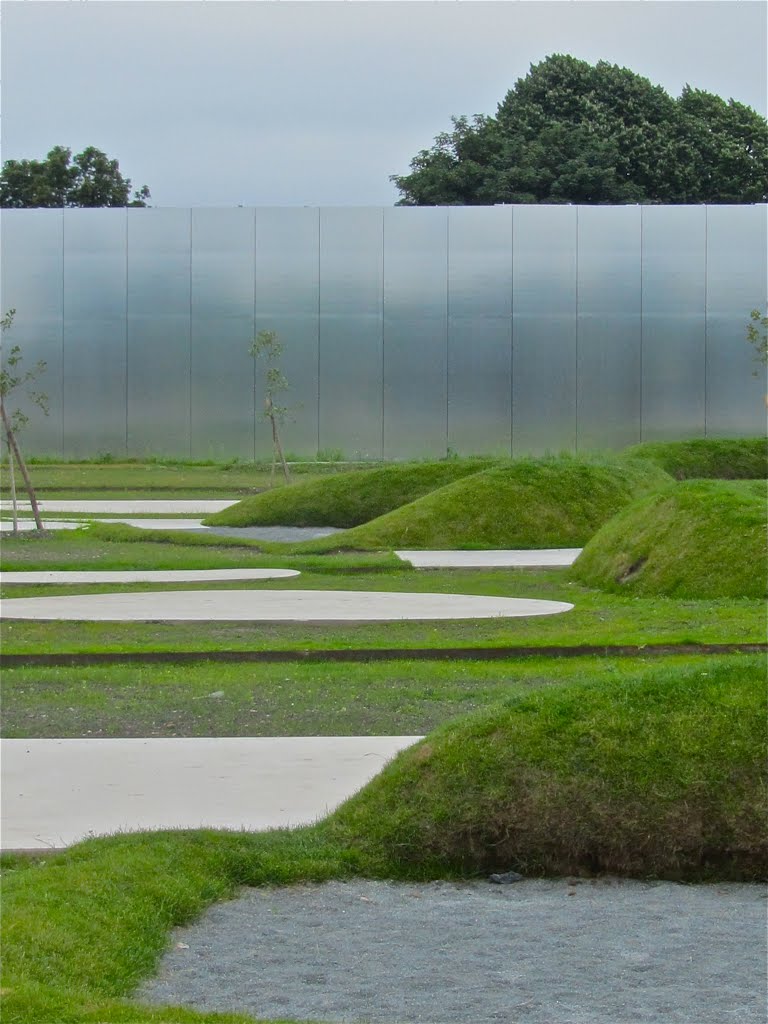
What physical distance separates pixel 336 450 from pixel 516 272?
6.24 m

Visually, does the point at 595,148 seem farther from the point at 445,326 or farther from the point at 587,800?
the point at 587,800

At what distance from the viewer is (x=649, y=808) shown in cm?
511

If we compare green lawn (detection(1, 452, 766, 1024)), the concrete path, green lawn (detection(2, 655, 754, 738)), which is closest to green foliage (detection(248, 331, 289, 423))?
the concrete path

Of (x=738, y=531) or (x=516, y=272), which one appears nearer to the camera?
(x=738, y=531)

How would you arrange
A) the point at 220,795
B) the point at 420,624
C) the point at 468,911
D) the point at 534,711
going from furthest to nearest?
1. the point at 420,624
2. the point at 220,795
3. the point at 534,711
4. the point at 468,911

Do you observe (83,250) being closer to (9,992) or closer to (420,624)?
(420,624)

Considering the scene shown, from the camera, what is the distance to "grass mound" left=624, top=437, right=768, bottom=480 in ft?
85.5

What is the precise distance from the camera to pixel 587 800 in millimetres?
5141

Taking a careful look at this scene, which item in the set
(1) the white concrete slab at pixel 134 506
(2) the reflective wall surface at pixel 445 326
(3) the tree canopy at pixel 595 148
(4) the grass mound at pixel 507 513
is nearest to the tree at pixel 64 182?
(3) the tree canopy at pixel 595 148

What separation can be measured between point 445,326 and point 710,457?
9.54 meters

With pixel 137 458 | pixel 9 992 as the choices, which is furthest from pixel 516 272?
pixel 9 992

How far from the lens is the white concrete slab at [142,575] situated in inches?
565

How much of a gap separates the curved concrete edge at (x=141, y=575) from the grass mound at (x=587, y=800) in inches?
359

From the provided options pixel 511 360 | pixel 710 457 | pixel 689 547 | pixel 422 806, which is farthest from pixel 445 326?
pixel 422 806
